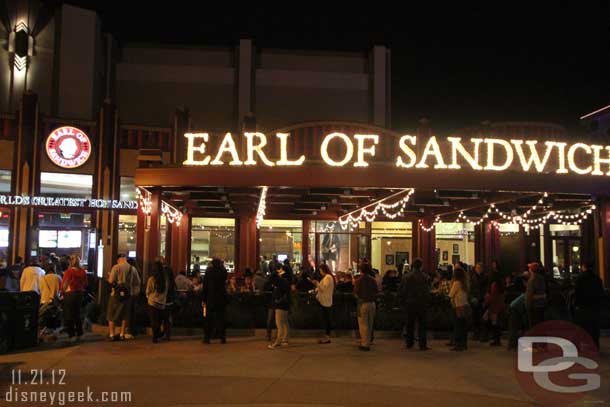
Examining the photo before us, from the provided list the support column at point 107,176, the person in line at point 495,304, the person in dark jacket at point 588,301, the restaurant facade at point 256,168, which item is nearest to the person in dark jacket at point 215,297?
the restaurant facade at point 256,168

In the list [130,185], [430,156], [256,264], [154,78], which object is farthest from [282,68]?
[430,156]

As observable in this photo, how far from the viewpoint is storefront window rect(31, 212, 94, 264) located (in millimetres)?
23531

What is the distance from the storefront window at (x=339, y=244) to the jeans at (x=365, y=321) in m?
12.5

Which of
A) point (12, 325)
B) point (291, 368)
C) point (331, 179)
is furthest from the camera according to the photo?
point (331, 179)

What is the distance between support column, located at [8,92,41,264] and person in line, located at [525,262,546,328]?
1809 centimetres

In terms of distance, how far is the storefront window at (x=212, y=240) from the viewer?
24.3 m

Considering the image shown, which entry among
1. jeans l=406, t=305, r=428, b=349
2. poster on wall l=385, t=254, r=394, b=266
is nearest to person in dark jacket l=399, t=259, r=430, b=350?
jeans l=406, t=305, r=428, b=349

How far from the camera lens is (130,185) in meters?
25.1

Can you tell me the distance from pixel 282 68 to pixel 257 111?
2640 millimetres

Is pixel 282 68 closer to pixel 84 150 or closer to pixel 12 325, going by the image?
pixel 84 150

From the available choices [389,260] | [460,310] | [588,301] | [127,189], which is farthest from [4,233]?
[588,301]

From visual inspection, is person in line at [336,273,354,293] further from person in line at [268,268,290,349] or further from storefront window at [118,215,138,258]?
storefront window at [118,215,138,258]

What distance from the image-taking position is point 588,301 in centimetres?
1141

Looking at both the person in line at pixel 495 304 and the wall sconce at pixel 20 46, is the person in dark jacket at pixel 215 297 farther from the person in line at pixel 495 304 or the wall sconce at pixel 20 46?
the wall sconce at pixel 20 46
